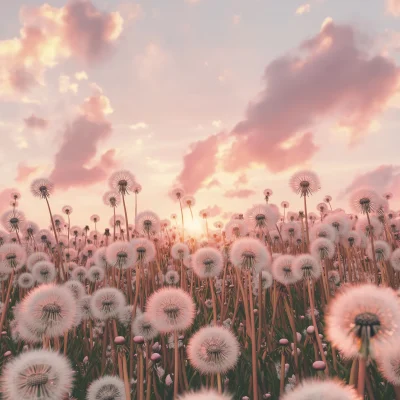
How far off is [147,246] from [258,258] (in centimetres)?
231

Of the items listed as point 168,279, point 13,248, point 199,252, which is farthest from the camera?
point 168,279

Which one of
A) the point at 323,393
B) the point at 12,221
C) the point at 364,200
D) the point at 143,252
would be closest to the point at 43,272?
the point at 143,252

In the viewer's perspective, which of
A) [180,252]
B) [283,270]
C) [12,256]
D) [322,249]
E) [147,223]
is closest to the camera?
[283,270]

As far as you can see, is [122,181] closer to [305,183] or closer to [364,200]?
[305,183]

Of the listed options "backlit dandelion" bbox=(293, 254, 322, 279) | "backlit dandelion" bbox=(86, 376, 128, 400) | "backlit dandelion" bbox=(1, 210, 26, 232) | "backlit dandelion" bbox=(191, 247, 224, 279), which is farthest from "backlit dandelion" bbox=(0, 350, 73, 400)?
"backlit dandelion" bbox=(1, 210, 26, 232)

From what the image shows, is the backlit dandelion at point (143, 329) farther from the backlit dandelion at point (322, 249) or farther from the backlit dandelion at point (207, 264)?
the backlit dandelion at point (322, 249)

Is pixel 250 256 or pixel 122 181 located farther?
pixel 122 181

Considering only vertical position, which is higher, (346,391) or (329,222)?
(329,222)

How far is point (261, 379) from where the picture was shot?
3.83m

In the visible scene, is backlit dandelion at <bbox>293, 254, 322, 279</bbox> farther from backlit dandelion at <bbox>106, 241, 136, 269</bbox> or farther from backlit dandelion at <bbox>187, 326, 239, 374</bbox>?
backlit dandelion at <bbox>106, 241, 136, 269</bbox>

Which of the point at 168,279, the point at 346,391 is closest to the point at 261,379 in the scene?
the point at 346,391

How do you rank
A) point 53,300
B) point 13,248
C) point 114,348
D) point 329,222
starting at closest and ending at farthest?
1. point 53,300
2. point 114,348
3. point 13,248
4. point 329,222

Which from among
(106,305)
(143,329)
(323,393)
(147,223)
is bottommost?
(323,393)

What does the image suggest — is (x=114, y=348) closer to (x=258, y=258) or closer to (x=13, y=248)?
(x=258, y=258)
